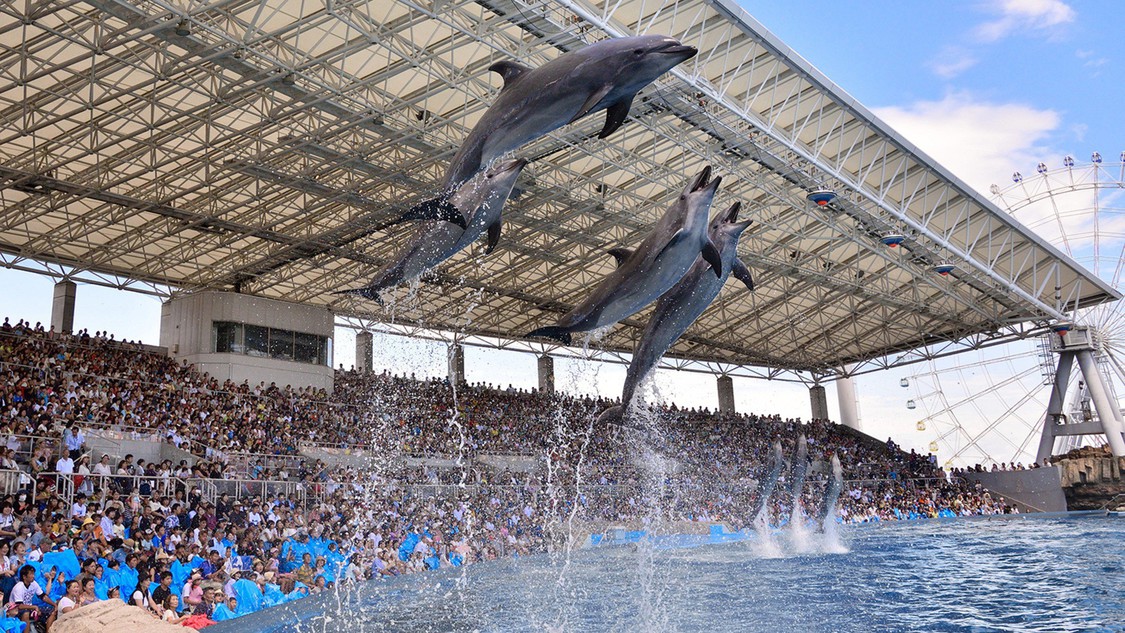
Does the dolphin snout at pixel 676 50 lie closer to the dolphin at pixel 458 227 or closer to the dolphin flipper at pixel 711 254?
the dolphin at pixel 458 227

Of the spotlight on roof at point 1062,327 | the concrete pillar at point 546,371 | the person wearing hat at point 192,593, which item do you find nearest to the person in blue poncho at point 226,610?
the person wearing hat at point 192,593

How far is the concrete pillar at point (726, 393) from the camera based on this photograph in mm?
46312

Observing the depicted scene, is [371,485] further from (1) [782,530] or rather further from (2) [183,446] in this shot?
(1) [782,530]

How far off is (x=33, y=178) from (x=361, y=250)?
9.59m

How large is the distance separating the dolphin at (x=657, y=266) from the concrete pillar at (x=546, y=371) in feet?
113

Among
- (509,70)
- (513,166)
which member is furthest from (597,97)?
(509,70)

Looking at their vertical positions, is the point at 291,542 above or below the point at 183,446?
below

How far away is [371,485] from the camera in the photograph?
19.2 m

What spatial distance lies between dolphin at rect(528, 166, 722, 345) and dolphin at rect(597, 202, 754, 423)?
68cm

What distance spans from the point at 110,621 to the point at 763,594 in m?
7.20

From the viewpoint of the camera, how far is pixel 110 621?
24.4ft

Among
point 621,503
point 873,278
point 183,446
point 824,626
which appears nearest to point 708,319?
point 873,278

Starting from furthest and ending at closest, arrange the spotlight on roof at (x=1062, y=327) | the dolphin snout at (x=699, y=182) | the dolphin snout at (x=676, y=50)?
the spotlight on roof at (x=1062, y=327) → the dolphin snout at (x=699, y=182) → the dolphin snout at (x=676, y=50)

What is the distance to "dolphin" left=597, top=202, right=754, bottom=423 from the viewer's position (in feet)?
24.1
